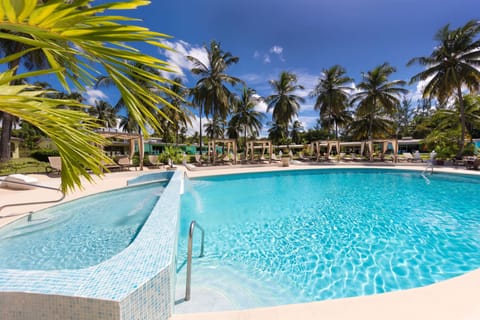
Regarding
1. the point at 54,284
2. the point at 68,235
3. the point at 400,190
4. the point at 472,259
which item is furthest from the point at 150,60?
the point at 400,190

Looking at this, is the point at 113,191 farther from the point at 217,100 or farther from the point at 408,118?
the point at 408,118

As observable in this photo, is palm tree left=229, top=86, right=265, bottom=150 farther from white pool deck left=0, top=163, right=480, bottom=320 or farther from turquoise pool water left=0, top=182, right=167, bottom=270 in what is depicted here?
white pool deck left=0, top=163, right=480, bottom=320

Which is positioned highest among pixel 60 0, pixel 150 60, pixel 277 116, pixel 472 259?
pixel 277 116

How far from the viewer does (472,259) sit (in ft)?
11.0

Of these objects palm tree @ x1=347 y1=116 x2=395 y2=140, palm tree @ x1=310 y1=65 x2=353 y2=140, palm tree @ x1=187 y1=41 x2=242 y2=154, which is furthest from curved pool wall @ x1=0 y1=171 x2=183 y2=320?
palm tree @ x1=347 y1=116 x2=395 y2=140

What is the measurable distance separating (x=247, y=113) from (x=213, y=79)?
8156 millimetres

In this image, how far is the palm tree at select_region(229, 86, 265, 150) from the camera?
25172 mm

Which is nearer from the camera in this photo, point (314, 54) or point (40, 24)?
point (40, 24)

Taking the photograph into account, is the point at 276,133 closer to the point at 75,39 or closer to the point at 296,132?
the point at 296,132

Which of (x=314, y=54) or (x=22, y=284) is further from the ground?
(x=314, y=54)

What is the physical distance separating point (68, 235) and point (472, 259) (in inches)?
311

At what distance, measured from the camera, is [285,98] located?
22.8 metres

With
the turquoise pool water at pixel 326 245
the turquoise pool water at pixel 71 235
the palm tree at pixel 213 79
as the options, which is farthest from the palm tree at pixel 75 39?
the palm tree at pixel 213 79

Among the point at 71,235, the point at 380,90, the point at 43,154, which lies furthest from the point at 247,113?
the point at 43,154
